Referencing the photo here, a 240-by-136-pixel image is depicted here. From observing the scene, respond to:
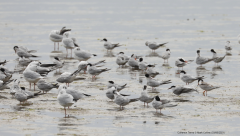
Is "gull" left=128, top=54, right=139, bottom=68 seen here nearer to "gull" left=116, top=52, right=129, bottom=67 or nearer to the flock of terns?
the flock of terns

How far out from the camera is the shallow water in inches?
496

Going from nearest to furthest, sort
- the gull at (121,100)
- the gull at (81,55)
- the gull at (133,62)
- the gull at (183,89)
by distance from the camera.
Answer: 1. the gull at (121,100)
2. the gull at (183,89)
3. the gull at (133,62)
4. the gull at (81,55)

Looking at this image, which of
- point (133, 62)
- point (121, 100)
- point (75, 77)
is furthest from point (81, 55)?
point (121, 100)

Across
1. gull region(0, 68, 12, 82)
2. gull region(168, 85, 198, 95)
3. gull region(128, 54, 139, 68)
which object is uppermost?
gull region(128, 54, 139, 68)

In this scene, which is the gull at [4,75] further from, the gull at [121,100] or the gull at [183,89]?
the gull at [183,89]

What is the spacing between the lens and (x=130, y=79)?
20188 millimetres

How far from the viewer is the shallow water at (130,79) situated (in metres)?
12.6

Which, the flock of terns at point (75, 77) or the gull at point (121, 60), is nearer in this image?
the flock of terns at point (75, 77)

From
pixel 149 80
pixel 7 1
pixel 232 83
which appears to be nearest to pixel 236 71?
pixel 232 83

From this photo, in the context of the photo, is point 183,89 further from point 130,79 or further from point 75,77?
point 75,77

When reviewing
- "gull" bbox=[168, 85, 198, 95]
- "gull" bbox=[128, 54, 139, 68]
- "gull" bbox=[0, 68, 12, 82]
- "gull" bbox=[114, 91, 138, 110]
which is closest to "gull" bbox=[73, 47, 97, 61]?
"gull" bbox=[128, 54, 139, 68]

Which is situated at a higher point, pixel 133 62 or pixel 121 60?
pixel 121 60

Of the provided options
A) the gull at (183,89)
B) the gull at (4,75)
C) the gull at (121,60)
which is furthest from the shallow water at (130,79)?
the gull at (4,75)

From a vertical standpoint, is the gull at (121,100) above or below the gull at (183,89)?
below
